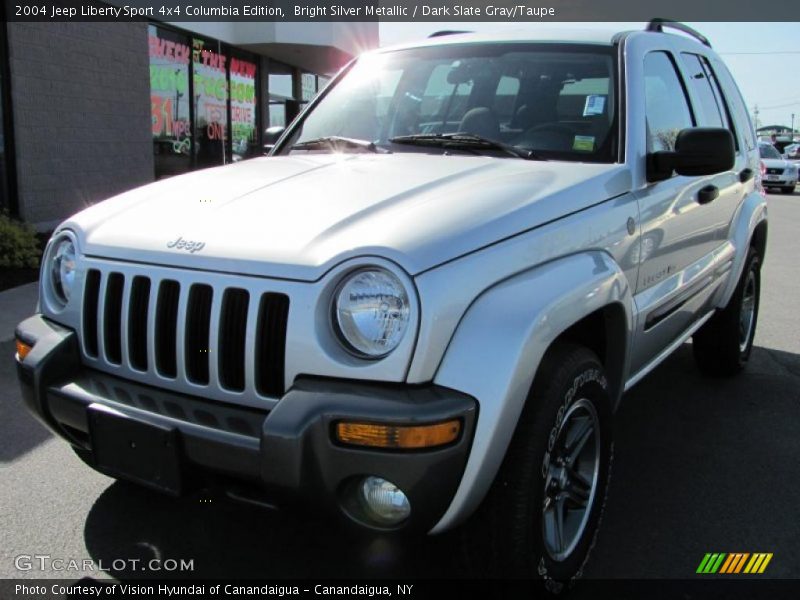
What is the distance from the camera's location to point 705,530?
3.05 metres

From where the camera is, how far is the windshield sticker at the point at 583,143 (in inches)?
122

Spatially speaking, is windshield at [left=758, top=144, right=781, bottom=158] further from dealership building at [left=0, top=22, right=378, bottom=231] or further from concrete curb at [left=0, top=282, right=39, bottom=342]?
concrete curb at [left=0, top=282, right=39, bottom=342]

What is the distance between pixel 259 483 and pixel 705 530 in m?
1.89

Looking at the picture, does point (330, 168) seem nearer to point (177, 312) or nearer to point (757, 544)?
point (177, 312)

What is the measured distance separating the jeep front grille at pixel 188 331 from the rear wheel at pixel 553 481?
70 centimetres

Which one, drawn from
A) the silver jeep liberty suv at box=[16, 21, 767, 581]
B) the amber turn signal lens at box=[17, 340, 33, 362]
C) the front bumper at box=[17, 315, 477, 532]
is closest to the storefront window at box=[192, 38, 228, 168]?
the silver jeep liberty suv at box=[16, 21, 767, 581]

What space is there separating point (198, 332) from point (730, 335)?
3.56m

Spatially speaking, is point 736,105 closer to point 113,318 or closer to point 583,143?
point 583,143

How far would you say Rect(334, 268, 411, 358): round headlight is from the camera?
206cm

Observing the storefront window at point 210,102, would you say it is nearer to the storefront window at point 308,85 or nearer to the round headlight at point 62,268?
the storefront window at point 308,85

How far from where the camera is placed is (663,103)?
3553 millimetres

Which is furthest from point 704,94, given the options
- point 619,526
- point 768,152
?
point 768,152

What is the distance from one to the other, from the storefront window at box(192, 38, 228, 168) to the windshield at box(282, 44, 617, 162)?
9979mm

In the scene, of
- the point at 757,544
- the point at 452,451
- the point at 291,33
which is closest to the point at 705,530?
the point at 757,544
